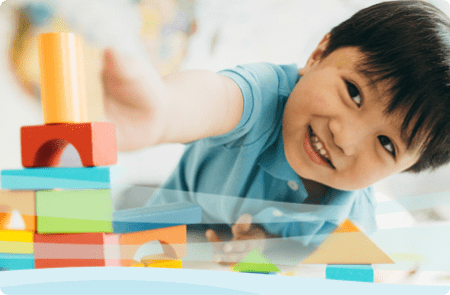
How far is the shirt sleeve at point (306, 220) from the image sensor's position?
0.33 m

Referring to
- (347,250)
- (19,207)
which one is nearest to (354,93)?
(347,250)

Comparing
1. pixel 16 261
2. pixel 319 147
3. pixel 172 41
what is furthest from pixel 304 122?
pixel 16 261

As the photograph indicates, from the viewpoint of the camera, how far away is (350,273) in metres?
0.31

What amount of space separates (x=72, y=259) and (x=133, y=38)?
6.8 inches

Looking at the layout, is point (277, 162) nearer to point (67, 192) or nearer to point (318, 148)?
point (318, 148)

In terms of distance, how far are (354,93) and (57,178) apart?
209 mm

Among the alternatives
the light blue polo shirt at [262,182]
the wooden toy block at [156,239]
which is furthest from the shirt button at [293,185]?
the wooden toy block at [156,239]

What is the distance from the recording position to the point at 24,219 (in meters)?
0.25

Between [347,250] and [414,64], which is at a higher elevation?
[414,64]

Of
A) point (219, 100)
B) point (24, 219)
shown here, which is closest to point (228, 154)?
point (219, 100)

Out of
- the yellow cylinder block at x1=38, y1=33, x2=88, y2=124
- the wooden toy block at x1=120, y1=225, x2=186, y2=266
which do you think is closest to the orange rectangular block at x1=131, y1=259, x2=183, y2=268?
the wooden toy block at x1=120, y1=225, x2=186, y2=266

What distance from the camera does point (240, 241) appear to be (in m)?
0.33

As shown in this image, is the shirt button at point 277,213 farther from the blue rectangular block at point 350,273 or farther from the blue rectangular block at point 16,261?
the blue rectangular block at point 16,261

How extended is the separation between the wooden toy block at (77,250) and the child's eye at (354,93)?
19 cm
